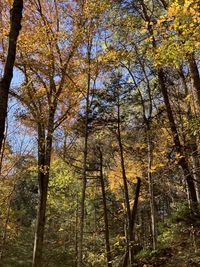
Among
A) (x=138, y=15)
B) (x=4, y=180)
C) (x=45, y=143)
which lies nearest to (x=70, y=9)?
(x=138, y=15)

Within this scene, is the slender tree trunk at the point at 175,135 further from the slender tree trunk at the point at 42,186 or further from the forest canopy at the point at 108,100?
the slender tree trunk at the point at 42,186

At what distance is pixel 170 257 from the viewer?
30.7ft

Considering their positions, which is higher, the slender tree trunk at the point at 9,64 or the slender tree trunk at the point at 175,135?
the slender tree trunk at the point at 175,135

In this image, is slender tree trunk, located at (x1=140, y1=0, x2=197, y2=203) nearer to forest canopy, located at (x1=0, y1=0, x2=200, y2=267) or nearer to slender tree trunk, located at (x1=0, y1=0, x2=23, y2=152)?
forest canopy, located at (x1=0, y1=0, x2=200, y2=267)

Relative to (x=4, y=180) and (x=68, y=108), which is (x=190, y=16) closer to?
(x=68, y=108)

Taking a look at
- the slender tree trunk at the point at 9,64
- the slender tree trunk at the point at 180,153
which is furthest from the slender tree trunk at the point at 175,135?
the slender tree trunk at the point at 9,64

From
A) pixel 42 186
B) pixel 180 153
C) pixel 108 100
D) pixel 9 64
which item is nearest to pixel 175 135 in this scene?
pixel 180 153

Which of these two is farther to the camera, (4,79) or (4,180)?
(4,180)

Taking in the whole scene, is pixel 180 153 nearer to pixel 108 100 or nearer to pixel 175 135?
pixel 175 135

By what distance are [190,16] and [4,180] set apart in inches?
587

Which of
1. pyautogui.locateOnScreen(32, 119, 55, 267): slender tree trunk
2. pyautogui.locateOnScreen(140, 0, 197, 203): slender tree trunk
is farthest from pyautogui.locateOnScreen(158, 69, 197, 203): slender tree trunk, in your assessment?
pyautogui.locateOnScreen(32, 119, 55, 267): slender tree trunk

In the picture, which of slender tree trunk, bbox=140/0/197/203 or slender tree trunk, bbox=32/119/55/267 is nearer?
slender tree trunk, bbox=32/119/55/267

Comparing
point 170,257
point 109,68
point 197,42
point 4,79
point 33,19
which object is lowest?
point 170,257

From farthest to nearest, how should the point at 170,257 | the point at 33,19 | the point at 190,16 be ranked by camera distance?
the point at 33,19 → the point at 170,257 → the point at 190,16
